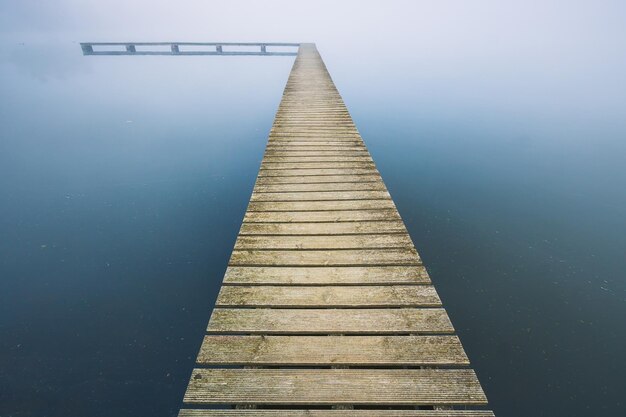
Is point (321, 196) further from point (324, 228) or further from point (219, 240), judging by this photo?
point (219, 240)

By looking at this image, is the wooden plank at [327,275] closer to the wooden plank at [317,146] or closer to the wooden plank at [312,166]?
the wooden plank at [312,166]

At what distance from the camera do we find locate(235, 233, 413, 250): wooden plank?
9.58 ft

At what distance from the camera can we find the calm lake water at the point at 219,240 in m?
3.05

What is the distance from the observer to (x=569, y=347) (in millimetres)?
3305

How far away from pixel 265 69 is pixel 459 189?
18903mm

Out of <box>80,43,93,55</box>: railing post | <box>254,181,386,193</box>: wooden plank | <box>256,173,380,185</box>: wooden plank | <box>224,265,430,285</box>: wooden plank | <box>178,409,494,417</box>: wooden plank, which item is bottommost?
<box>178,409,494,417</box>: wooden plank

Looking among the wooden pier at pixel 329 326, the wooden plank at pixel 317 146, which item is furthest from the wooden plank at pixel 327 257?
the wooden plank at pixel 317 146

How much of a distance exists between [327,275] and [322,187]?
1.62 metres

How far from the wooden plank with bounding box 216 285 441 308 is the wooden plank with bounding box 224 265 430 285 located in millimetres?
51

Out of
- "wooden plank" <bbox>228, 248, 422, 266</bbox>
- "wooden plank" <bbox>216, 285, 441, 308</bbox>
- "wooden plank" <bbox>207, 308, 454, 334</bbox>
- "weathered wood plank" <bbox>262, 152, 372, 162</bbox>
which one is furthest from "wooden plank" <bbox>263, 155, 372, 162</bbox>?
"wooden plank" <bbox>207, 308, 454, 334</bbox>

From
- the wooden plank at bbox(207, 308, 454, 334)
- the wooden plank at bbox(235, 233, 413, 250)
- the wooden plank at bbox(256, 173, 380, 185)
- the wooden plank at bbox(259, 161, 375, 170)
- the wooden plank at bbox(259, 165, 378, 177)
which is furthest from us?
the wooden plank at bbox(259, 161, 375, 170)

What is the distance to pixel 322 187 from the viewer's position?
3.97 meters

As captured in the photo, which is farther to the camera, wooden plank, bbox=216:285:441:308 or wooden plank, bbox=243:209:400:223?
wooden plank, bbox=243:209:400:223

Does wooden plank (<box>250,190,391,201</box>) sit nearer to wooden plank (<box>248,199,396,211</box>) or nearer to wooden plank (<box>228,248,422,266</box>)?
wooden plank (<box>248,199,396,211</box>)
